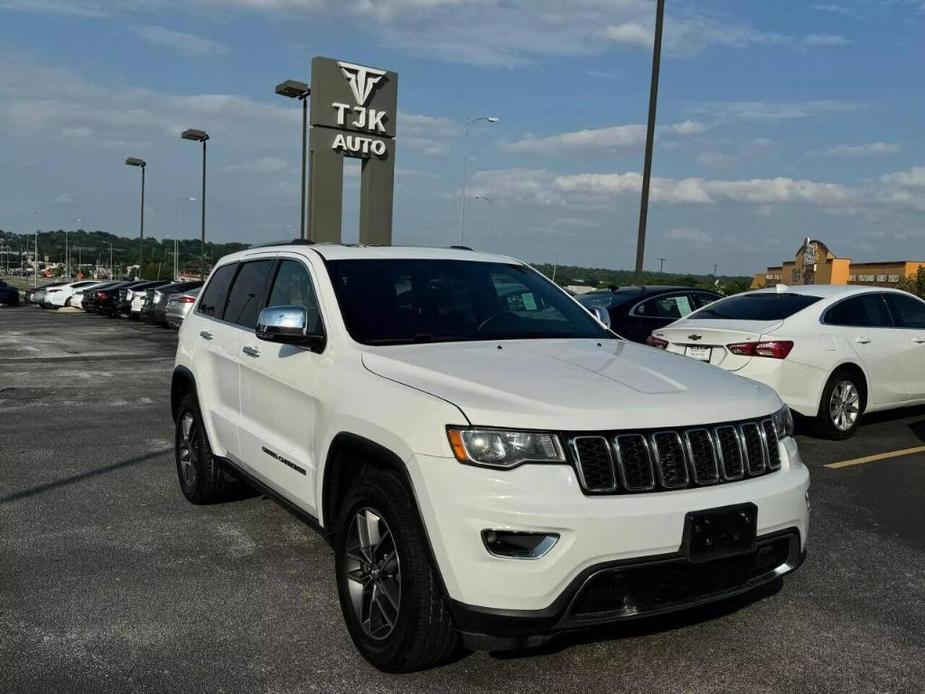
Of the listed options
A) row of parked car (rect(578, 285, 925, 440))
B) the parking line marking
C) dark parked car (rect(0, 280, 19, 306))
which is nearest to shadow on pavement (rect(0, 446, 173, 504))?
row of parked car (rect(578, 285, 925, 440))

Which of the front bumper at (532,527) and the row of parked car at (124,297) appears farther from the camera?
the row of parked car at (124,297)

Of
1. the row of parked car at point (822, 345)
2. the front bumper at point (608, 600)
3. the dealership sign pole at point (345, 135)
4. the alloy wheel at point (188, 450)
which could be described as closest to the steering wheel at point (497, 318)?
the front bumper at point (608, 600)

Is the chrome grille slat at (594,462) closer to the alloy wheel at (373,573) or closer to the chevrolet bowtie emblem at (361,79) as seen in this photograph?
the alloy wheel at (373,573)

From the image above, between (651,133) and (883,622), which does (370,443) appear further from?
(651,133)

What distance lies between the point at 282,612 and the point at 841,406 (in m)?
6.20

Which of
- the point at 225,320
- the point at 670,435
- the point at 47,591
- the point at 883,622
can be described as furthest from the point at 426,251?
the point at 883,622

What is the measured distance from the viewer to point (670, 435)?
10.4ft

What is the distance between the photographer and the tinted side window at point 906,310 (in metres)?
9.02

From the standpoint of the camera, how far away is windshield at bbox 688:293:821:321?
8297mm

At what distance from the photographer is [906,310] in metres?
9.15

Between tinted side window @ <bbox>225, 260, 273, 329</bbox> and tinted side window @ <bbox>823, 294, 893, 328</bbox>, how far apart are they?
5583 millimetres

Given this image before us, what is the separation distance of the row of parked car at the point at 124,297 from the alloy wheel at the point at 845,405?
993cm

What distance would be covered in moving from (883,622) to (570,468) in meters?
2.03

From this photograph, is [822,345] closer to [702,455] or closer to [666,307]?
[666,307]
